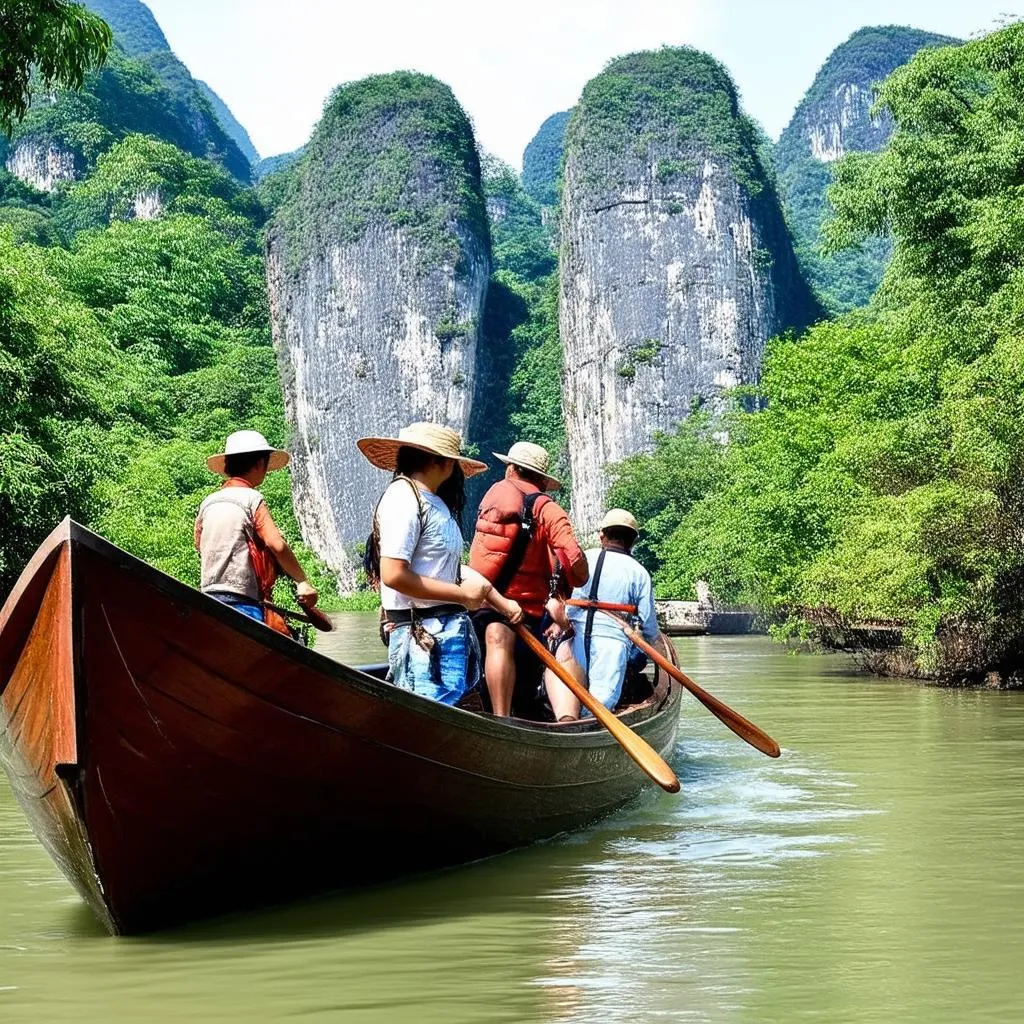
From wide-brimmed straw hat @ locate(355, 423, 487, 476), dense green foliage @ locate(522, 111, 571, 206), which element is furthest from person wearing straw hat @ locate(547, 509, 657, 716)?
dense green foliage @ locate(522, 111, 571, 206)

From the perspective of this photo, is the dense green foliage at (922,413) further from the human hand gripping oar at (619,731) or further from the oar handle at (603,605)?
the human hand gripping oar at (619,731)

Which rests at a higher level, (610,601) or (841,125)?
(841,125)

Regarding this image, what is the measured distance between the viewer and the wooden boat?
495 cm

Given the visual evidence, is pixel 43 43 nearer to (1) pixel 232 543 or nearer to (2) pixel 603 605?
(1) pixel 232 543

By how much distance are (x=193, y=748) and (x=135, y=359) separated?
4824 cm

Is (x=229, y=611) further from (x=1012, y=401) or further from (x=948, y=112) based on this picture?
(x=948, y=112)

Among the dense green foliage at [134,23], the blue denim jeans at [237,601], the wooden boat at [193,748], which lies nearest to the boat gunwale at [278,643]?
the wooden boat at [193,748]

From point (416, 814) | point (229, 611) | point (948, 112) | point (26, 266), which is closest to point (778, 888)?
point (416, 814)

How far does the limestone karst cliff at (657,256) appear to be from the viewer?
205 ft

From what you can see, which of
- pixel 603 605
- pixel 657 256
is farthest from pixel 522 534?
pixel 657 256

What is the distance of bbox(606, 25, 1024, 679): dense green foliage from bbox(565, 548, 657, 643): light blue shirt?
24.1 feet

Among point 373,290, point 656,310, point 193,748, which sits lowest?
point 193,748

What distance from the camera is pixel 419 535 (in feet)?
19.9

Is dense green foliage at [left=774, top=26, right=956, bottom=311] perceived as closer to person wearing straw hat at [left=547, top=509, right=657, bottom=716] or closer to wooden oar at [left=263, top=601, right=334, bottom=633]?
person wearing straw hat at [left=547, top=509, right=657, bottom=716]
